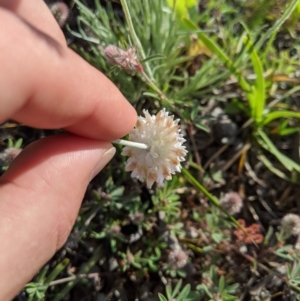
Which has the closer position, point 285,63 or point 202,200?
point 202,200

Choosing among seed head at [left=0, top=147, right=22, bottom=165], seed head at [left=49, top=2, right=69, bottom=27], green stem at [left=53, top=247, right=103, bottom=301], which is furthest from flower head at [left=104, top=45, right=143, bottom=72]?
green stem at [left=53, top=247, right=103, bottom=301]

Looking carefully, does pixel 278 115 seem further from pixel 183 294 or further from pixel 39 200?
pixel 39 200

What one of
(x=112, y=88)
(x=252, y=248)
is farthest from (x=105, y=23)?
(x=252, y=248)

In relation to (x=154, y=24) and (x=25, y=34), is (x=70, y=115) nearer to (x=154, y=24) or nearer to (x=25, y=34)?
(x=25, y=34)

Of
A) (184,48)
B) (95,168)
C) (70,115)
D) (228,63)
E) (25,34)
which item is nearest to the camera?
(25,34)

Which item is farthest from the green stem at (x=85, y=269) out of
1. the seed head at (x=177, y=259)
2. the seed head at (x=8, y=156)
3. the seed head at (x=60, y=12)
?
the seed head at (x=60, y=12)

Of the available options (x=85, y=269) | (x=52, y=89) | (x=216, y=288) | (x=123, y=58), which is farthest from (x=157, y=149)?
(x=85, y=269)
